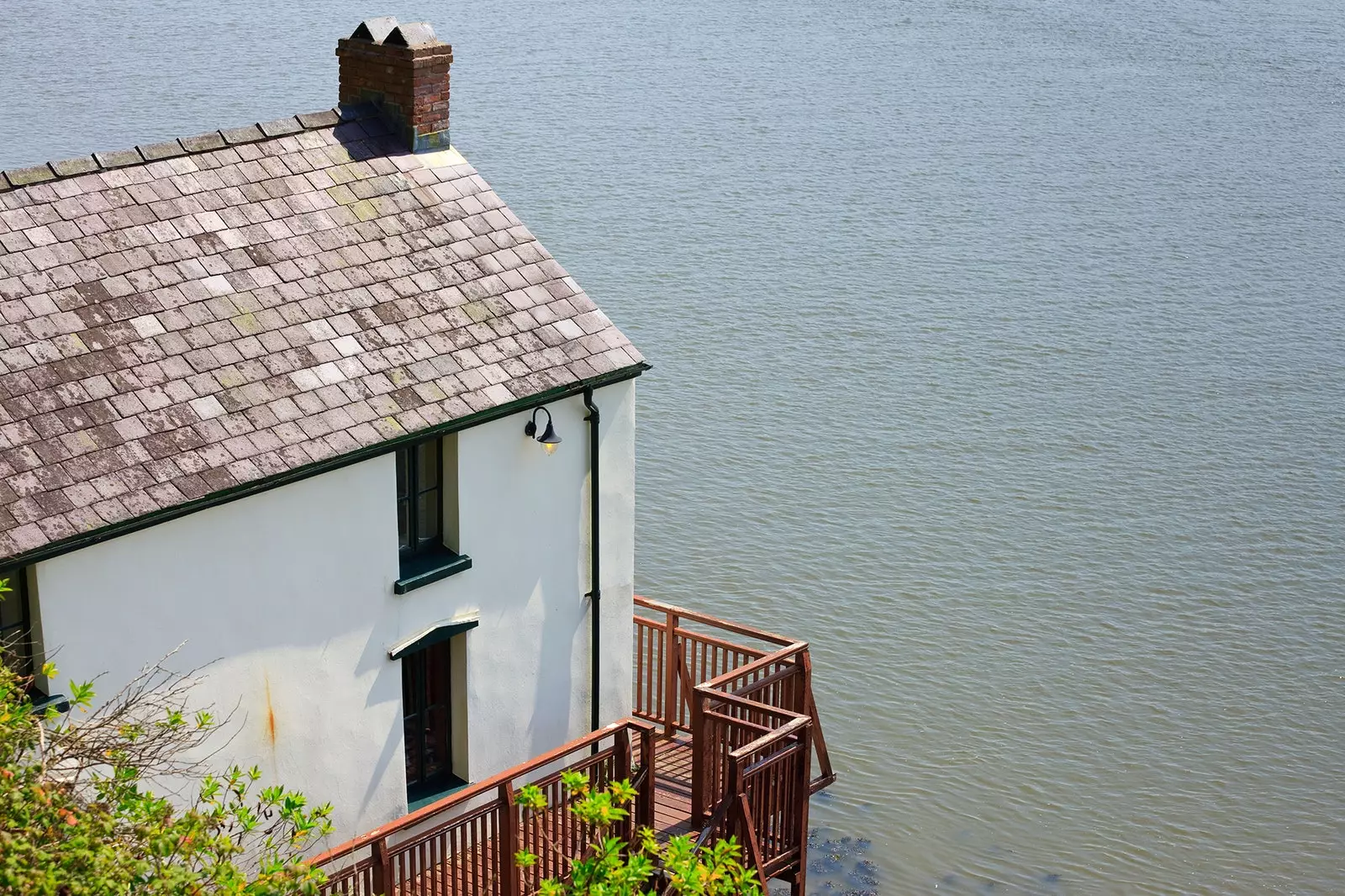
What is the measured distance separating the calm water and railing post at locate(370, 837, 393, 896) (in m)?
9.80

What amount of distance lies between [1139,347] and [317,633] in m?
25.9

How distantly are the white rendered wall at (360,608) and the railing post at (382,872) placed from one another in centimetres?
173

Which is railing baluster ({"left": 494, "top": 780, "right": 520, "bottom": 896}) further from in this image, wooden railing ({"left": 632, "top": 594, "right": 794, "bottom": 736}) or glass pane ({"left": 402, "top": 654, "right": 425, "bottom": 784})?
wooden railing ({"left": 632, "top": 594, "right": 794, "bottom": 736})

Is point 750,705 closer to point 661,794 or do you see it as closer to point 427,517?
point 661,794

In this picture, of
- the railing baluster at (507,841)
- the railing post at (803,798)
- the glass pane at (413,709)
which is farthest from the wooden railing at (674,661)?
the railing baluster at (507,841)

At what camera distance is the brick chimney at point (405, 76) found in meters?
16.2

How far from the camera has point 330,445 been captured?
13703 millimetres

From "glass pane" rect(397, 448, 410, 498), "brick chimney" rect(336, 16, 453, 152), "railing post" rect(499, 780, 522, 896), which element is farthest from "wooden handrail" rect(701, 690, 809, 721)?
→ "brick chimney" rect(336, 16, 453, 152)

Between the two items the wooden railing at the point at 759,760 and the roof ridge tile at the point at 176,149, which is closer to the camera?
the roof ridge tile at the point at 176,149

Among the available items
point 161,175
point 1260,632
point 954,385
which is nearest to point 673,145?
point 954,385

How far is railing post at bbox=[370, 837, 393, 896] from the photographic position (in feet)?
40.8

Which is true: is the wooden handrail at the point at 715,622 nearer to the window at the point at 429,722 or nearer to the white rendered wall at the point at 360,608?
the white rendered wall at the point at 360,608

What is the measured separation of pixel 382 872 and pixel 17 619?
3.39 meters

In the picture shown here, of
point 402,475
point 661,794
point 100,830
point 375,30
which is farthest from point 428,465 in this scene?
point 100,830
